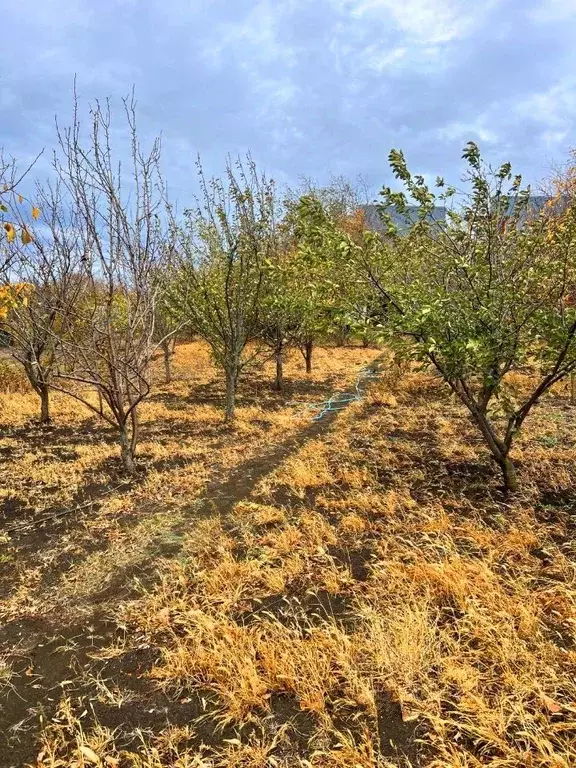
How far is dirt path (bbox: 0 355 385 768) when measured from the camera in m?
2.65

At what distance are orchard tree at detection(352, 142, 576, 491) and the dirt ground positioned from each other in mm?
1780

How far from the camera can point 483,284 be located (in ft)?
16.1

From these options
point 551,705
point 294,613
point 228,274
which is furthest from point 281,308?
point 551,705

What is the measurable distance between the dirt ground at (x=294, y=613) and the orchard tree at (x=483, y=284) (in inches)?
70.1

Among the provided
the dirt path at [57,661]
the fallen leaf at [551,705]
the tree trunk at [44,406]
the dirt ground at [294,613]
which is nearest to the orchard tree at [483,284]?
the dirt ground at [294,613]

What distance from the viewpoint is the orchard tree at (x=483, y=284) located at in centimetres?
458

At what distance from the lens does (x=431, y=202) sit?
15.8ft

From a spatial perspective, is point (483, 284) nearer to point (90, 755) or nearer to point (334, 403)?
point (90, 755)

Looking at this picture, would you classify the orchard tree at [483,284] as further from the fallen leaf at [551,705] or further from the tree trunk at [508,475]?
the fallen leaf at [551,705]

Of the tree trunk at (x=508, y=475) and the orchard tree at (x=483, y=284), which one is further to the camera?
the tree trunk at (x=508, y=475)

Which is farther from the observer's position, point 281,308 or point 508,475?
point 281,308

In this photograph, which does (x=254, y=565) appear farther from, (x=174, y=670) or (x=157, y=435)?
(x=157, y=435)

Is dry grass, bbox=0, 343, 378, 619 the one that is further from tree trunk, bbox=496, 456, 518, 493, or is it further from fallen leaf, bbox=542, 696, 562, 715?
tree trunk, bbox=496, 456, 518, 493

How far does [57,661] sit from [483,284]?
17.3ft
